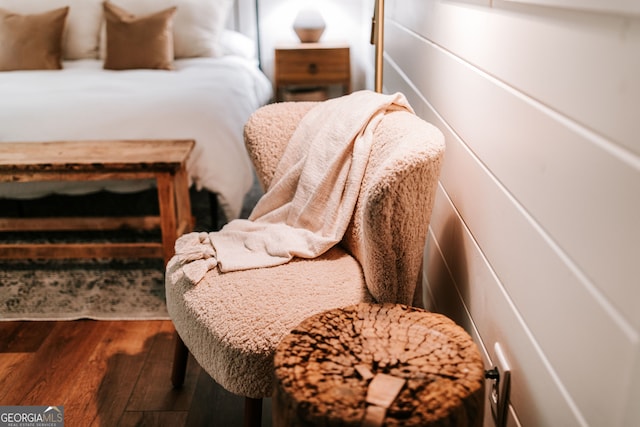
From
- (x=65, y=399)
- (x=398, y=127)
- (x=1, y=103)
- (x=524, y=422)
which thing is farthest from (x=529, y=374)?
(x=1, y=103)

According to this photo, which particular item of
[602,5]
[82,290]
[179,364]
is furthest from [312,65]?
[602,5]

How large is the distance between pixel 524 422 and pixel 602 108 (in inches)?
22.2

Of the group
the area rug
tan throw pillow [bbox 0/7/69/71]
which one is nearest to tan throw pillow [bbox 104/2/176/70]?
tan throw pillow [bbox 0/7/69/71]

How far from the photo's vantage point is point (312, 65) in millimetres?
3908

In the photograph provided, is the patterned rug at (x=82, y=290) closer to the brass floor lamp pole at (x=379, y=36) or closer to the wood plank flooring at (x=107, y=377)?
the wood plank flooring at (x=107, y=377)

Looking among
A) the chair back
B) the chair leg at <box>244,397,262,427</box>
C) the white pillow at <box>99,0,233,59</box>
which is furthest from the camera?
the white pillow at <box>99,0,233,59</box>

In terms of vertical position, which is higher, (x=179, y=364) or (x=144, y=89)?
(x=144, y=89)

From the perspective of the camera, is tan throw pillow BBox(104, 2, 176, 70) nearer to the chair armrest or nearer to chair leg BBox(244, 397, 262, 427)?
the chair armrest

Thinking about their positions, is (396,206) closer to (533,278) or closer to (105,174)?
(533,278)

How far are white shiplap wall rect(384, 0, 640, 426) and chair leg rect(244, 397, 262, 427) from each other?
0.50 meters

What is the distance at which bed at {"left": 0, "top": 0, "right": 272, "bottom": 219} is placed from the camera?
8.47 feet

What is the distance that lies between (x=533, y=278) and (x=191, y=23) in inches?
123

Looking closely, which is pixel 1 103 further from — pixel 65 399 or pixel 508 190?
pixel 508 190

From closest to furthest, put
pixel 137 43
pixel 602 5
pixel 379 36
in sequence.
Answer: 1. pixel 602 5
2. pixel 379 36
3. pixel 137 43
